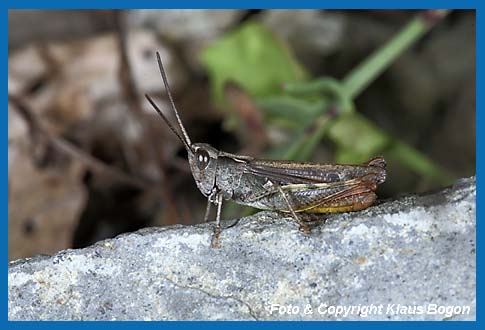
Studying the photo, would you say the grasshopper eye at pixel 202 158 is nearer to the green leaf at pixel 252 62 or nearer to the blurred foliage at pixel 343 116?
the blurred foliage at pixel 343 116

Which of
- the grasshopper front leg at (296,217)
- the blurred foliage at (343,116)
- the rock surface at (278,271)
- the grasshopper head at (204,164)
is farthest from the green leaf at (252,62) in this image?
the rock surface at (278,271)

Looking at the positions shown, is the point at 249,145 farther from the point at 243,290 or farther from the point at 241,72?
the point at 243,290

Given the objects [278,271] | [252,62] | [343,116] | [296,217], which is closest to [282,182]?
[296,217]

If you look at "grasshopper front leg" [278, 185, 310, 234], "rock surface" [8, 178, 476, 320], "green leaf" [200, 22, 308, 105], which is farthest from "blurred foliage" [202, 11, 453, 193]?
"rock surface" [8, 178, 476, 320]

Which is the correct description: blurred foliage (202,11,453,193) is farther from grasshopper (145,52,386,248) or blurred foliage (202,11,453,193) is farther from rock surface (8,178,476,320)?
rock surface (8,178,476,320)

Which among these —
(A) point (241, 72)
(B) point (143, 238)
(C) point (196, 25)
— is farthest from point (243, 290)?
(C) point (196, 25)

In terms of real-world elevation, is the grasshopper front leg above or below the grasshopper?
below
